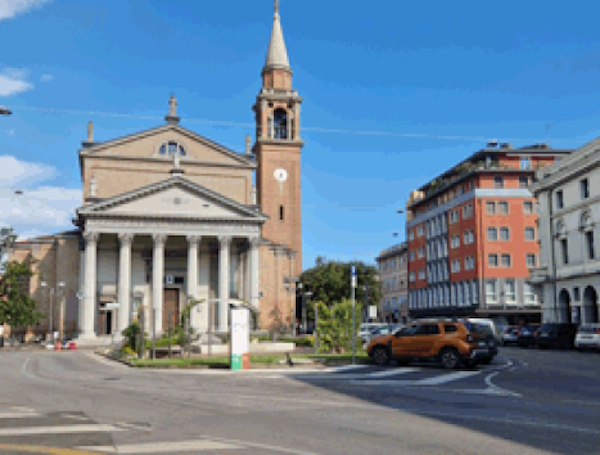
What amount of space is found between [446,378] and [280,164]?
4490 cm

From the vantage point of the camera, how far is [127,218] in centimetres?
4806

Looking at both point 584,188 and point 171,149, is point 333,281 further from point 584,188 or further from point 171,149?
point 584,188

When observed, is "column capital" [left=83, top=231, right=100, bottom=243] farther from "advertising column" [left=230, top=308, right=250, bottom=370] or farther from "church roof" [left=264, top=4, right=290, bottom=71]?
"advertising column" [left=230, top=308, right=250, bottom=370]

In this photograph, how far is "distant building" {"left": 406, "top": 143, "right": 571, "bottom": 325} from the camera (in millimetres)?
61562

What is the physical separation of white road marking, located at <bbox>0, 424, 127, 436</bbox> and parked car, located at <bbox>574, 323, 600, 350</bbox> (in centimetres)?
2934

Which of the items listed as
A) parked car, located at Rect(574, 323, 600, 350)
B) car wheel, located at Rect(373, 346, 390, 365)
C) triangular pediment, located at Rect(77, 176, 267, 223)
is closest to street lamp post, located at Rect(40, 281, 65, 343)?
triangular pediment, located at Rect(77, 176, 267, 223)

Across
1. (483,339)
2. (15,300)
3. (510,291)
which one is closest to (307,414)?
(483,339)

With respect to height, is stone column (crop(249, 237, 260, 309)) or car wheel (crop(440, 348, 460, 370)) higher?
stone column (crop(249, 237, 260, 309))

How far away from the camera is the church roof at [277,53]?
64.3 m

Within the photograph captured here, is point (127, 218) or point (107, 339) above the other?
point (127, 218)

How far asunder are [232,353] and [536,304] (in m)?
47.5

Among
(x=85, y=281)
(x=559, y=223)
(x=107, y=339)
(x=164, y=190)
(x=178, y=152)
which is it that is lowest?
(x=107, y=339)

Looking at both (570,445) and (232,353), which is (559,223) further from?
(570,445)

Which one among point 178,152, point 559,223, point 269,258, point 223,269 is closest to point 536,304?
point 559,223
